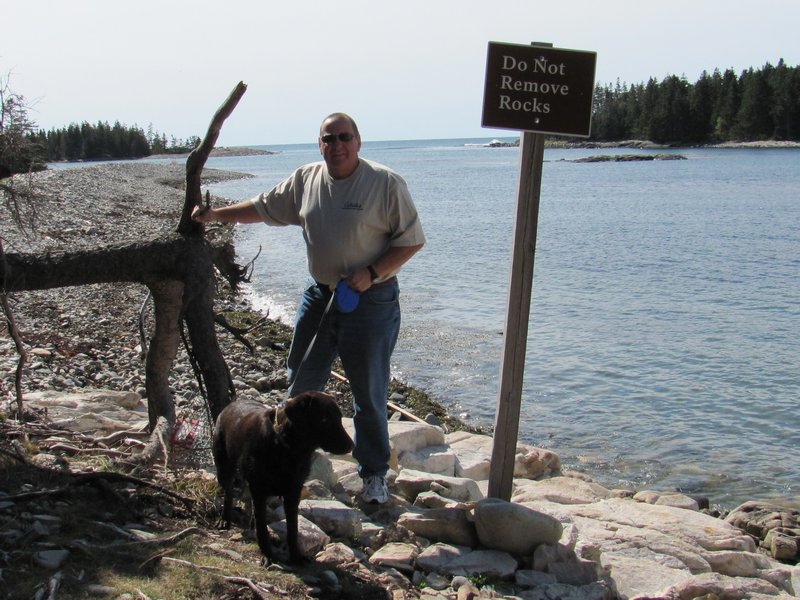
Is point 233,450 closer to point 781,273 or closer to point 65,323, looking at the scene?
point 65,323

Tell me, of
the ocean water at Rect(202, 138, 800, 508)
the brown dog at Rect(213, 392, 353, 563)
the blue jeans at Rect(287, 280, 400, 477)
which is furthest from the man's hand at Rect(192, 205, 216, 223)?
the ocean water at Rect(202, 138, 800, 508)

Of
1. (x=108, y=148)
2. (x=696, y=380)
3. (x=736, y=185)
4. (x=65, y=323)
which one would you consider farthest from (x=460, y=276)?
(x=108, y=148)

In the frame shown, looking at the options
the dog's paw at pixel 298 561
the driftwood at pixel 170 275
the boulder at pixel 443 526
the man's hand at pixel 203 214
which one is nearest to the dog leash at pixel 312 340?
the driftwood at pixel 170 275

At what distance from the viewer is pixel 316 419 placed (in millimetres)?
4445

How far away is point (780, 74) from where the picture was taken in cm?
11450

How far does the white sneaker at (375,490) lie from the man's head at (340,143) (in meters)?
2.10

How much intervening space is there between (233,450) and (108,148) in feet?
399

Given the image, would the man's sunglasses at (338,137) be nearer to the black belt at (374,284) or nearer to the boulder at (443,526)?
the black belt at (374,284)

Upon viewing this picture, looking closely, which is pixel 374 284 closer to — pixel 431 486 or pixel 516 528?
pixel 516 528

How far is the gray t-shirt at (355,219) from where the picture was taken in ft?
16.9

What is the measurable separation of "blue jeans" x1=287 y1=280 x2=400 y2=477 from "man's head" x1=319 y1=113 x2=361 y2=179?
2.62 ft

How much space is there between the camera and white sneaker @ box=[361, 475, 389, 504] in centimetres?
572

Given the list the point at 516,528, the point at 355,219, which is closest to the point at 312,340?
the point at 355,219

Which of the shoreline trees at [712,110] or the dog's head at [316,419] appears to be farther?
the shoreline trees at [712,110]
